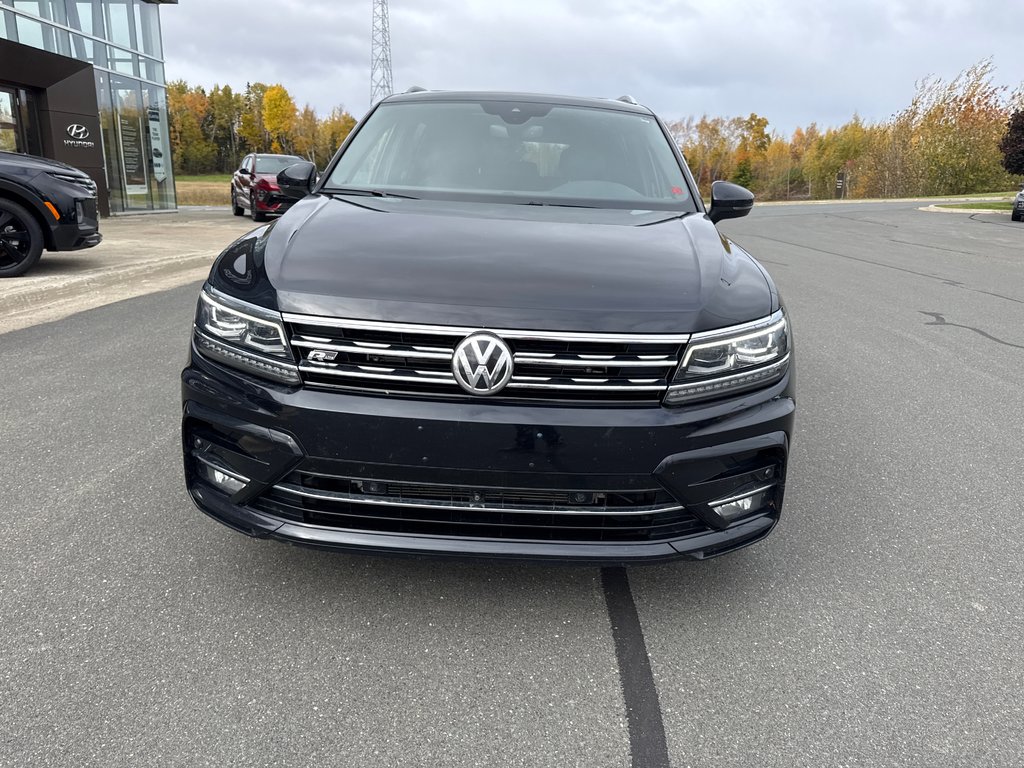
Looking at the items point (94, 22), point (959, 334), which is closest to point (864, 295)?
point (959, 334)

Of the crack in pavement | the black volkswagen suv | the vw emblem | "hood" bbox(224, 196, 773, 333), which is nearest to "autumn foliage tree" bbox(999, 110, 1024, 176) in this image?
the crack in pavement

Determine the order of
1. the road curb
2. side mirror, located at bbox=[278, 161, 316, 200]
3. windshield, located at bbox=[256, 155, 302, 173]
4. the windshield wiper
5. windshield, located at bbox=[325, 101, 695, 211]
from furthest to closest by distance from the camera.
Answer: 1. windshield, located at bbox=[256, 155, 302, 173]
2. the road curb
3. side mirror, located at bbox=[278, 161, 316, 200]
4. windshield, located at bbox=[325, 101, 695, 211]
5. the windshield wiper

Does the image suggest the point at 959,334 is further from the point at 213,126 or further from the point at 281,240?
the point at 213,126

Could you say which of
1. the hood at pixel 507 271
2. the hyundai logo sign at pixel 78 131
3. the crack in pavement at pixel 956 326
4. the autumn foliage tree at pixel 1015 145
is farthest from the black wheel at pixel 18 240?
the autumn foliage tree at pixel 1015 145

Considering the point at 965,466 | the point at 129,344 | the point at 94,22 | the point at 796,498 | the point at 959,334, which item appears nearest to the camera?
the point at 796,498

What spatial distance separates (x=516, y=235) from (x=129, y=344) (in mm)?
4385

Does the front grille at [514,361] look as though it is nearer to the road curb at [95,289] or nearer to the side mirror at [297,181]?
the side mirror at [297,181]

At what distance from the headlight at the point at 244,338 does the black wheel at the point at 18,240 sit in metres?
7.17

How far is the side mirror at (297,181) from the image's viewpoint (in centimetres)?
377

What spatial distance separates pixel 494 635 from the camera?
245cm

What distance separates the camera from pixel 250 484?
2387 millimetres

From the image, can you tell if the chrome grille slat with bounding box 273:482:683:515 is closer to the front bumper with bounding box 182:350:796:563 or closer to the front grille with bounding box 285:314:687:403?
the front bumper with bounding box 182:350:796:563

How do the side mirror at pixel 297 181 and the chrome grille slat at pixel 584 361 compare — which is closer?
the chrome grille slat at pixel 584 361

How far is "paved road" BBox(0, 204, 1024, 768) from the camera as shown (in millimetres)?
2018
